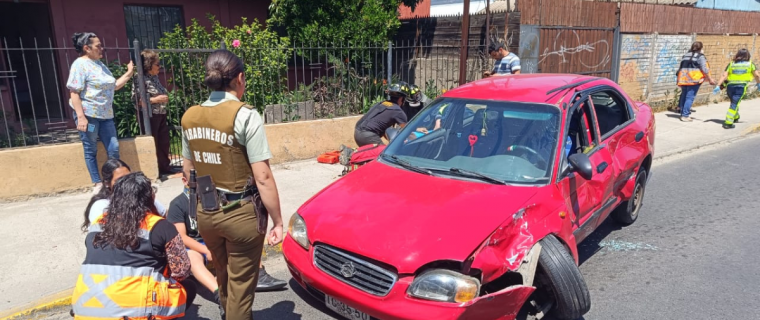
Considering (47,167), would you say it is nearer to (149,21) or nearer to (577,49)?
(149,21)

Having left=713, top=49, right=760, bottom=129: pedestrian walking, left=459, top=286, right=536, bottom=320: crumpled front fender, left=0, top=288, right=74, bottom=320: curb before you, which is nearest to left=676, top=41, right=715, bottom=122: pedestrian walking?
left=713, top=49, right=760, bottom=129: pedestrian walking

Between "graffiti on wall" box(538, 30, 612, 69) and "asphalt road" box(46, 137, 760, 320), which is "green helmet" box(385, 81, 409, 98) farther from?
"graffiti on wall" box(538, 30, 612, 69)

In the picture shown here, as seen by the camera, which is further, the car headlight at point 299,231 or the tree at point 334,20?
the tree at point 334,20

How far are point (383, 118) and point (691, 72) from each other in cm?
848

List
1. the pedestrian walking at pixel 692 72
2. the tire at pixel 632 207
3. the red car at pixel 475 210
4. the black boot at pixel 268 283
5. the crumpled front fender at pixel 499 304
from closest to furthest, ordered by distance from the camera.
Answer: the crumpled front fender at pixel 499 304 < the red car at pixel 475 210 < the black boot at pixel 268 283 < the tire at pixel 632 207 < the pedestrian walking at pixel 692 72

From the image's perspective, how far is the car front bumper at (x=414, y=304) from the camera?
8.83 ft

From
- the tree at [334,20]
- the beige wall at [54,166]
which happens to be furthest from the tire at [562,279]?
the tree at [334,20]

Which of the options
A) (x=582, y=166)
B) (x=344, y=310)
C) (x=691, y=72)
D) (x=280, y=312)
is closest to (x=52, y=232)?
(x=280, y=312)

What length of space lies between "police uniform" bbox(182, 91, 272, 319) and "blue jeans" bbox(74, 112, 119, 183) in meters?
3.44

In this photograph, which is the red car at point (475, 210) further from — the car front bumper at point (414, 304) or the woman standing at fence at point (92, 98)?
the woman standing at fence at point (92, 98)

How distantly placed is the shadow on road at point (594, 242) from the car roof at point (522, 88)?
1.48m

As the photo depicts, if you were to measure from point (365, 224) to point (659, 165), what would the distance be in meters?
6.63

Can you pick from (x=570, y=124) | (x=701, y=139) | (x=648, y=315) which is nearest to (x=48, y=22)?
(x=570, y=124)

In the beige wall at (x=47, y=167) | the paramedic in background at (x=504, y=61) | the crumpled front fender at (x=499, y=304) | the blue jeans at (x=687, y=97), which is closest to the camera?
the crumpled front fender at (x=499, y=304)
